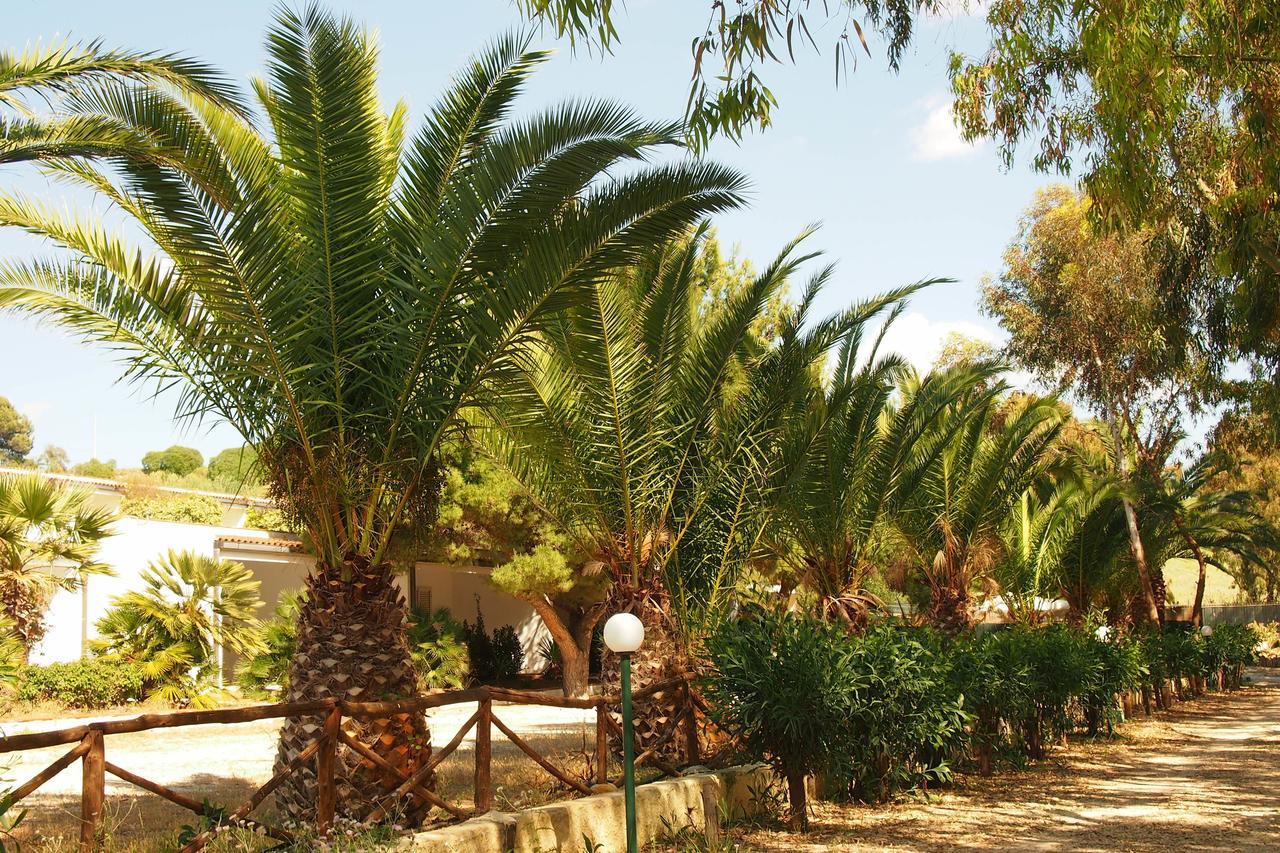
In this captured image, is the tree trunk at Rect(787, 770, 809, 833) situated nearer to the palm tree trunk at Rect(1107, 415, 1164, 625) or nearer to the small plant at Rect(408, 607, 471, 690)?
the small plant at Rect(408, 607, 471, 690)

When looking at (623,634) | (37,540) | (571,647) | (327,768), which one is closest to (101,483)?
(37,540)

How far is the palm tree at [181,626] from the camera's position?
17422mm

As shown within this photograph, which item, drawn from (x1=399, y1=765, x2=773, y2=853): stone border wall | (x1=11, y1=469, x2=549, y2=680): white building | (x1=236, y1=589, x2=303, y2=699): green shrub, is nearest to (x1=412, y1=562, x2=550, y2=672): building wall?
Result: (x1=11, y1=469, x2=549, y2=680): white building

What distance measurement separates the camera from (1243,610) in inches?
1924

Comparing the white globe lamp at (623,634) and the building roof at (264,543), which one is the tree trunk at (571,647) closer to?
the building roof at (264,543)

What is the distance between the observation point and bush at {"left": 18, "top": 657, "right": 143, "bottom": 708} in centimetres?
1677

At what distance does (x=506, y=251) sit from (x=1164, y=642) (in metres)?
20.2

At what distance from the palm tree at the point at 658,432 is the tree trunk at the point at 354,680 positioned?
8.44ft

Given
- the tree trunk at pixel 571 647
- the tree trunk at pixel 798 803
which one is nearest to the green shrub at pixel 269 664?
the tree trunk at pixel 571 647

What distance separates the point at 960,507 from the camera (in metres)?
15.9

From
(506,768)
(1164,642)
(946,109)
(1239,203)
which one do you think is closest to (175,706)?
(506,768)

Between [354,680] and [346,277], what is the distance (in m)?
2.79

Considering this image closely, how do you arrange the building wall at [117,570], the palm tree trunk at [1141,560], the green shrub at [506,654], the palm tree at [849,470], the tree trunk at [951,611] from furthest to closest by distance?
the green shrub at [506,654]
the palm tree trunk at [1141,560]
the building wall at [117,570]
the tree trunk at [951,611]
the palm tree at [849,470]

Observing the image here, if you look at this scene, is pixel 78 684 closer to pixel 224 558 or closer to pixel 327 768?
pixel 224 558
